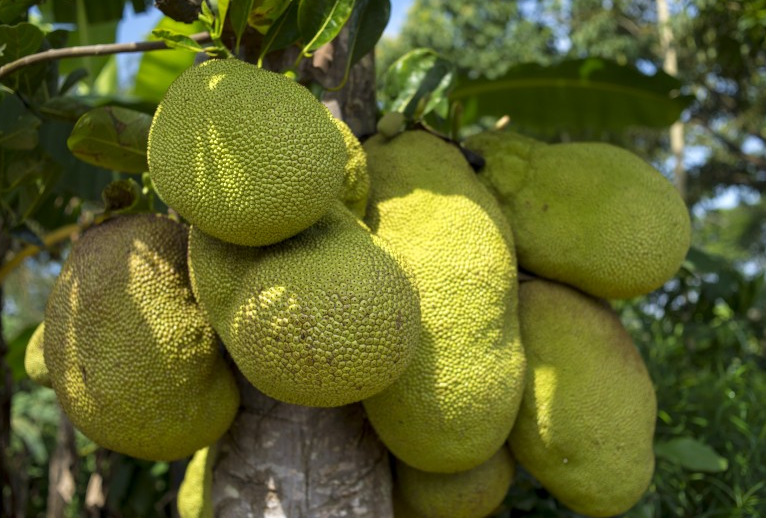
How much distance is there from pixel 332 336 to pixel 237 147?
25 cm

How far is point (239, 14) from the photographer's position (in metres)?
0.99

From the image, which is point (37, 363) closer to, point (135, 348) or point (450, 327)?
point (135, 348)

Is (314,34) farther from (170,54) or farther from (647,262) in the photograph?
(170,54)

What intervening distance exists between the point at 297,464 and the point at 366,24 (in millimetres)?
726

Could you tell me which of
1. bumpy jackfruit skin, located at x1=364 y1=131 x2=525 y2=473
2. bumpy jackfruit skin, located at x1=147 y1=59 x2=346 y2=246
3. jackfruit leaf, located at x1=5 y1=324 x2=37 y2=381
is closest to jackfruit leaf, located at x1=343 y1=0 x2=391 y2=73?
→ bumpy jackfruit skin, located at x1=364 y1=131 x2=525 y2=473

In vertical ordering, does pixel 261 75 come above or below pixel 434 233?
above

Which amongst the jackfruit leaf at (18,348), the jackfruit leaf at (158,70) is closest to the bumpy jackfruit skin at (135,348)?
the jackfruit leaf at (158,70)

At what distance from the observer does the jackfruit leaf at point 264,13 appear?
3.30 feet

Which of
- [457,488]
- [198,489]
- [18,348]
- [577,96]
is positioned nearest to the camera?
[457,488]

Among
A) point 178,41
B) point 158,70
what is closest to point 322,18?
point 178,41

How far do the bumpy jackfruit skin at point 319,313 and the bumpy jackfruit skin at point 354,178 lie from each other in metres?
0.15

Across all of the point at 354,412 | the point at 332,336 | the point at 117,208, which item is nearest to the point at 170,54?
the point at 117,208

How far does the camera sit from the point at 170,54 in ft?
7.02

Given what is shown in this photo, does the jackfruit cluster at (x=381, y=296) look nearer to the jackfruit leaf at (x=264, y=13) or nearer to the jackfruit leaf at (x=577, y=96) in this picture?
the jackfruit leaf at (x=264, y=13)
